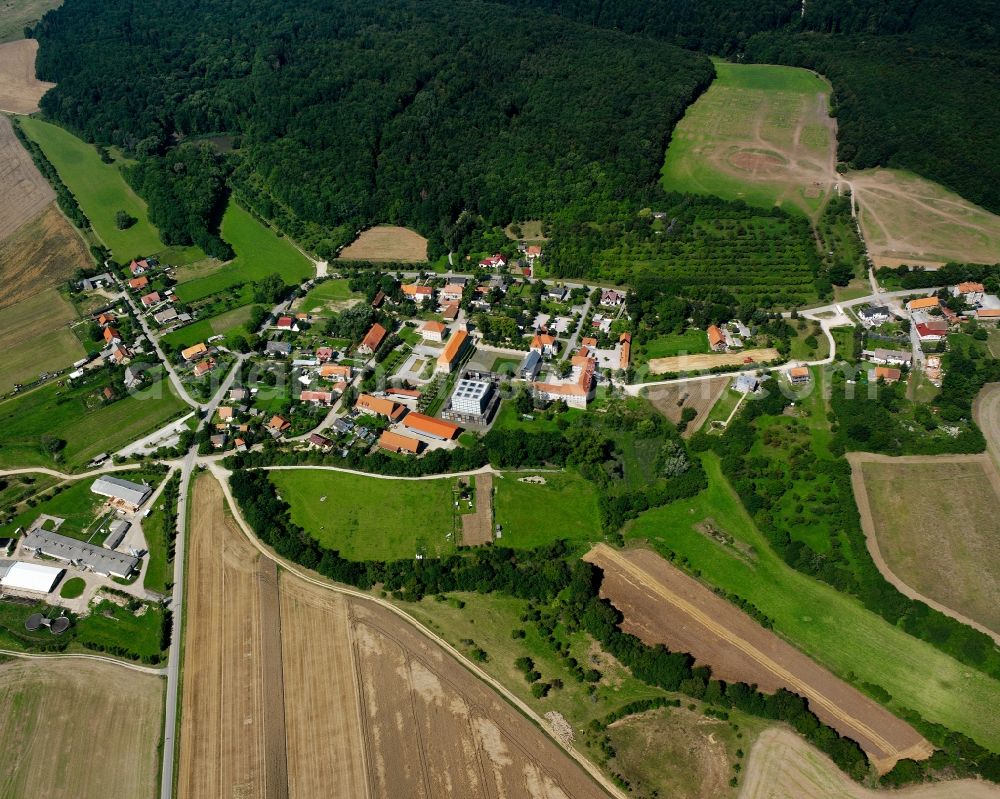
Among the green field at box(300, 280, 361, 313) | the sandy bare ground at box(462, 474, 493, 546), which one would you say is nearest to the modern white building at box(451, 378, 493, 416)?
the sandy bare ground at box(462, 474, 493, 546)

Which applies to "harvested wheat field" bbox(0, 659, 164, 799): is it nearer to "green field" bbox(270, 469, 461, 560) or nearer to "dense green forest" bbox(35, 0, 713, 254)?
"green field" bbox(270, 469, 461, 560)

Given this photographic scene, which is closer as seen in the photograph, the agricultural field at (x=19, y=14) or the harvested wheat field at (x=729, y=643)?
the harvested wheat field at (x=729, y=643)

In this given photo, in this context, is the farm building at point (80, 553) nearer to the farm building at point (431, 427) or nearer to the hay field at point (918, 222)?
the farm building at point (431, 427)

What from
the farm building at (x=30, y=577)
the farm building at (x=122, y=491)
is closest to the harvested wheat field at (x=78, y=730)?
the farm building at (x=30, y=577)

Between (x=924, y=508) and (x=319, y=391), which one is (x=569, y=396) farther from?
(x=924, y=508)

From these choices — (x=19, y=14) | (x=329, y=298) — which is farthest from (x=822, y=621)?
(x=19, y=14)

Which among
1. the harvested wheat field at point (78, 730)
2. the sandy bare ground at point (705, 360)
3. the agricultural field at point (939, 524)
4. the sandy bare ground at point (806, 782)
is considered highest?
the sandy bare ground at point (705, 360)

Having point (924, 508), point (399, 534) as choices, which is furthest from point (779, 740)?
point (399, 534)

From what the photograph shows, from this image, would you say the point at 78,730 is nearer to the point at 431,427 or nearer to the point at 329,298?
the point at 431,427
